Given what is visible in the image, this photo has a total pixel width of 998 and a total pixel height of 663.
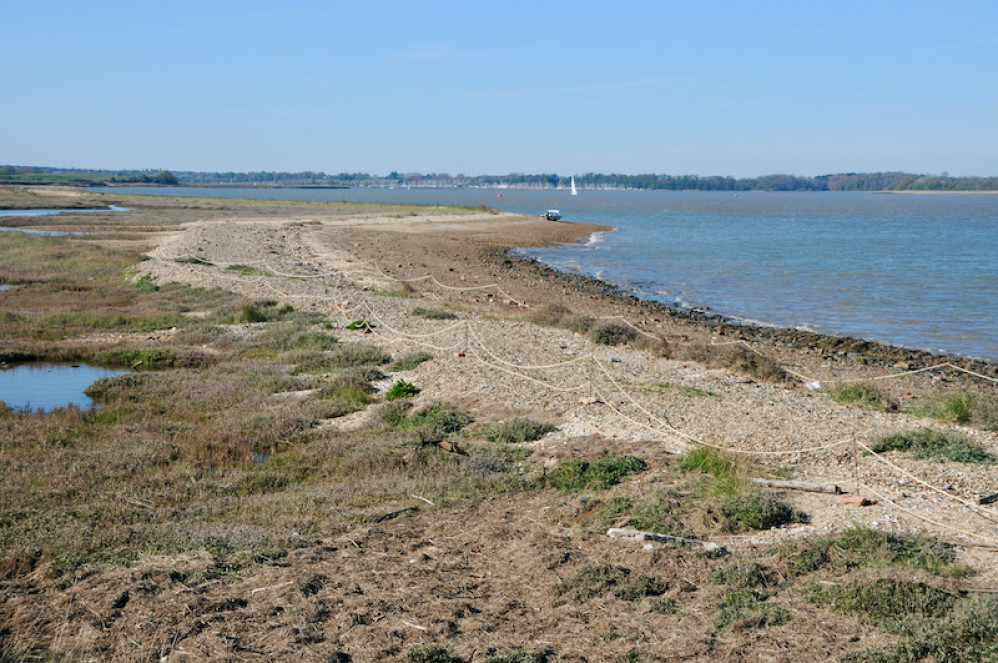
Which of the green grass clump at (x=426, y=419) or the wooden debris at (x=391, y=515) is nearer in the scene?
the wooden debris at (x=391, y=515)

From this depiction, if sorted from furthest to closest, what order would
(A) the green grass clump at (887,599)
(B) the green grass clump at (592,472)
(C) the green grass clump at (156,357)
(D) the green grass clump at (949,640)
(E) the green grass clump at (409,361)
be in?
(C) the green grass clump at (156,357) < (E) the green grass clump at (409,361) < (B) the green grass clump at (592,472) < (A) the green grass clump at (887,599) < (D) the green grass clump at (949,640)

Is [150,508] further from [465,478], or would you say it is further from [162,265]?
[162,265]

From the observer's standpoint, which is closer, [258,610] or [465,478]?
[258,610]

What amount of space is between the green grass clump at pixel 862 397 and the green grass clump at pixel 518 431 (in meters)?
5.33

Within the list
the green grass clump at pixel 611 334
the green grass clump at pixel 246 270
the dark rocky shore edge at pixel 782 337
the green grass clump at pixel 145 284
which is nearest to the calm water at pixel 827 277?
the dark rocky shore edge at pixel 782 337

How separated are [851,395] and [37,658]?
40.2 feet

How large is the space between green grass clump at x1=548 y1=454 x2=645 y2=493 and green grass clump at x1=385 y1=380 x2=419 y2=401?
4561 millimetres

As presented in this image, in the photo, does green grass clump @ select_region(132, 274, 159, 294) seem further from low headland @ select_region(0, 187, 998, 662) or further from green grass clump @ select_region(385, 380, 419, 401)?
green grass clump @ select_region(385, 380, 419, 401)

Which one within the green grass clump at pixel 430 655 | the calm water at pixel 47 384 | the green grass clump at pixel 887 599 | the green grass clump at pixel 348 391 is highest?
the green grass clump at pixel 887 599

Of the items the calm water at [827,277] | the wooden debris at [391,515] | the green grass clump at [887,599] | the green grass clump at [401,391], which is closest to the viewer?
the green grass clump at [887,599]

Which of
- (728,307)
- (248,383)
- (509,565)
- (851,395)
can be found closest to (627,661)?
(509,565)

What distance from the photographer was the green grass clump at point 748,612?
6309mm

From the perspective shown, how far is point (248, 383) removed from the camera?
1519 centimetres

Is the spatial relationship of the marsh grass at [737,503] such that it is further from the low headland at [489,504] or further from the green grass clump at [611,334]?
the green grass clump at [611,334]
